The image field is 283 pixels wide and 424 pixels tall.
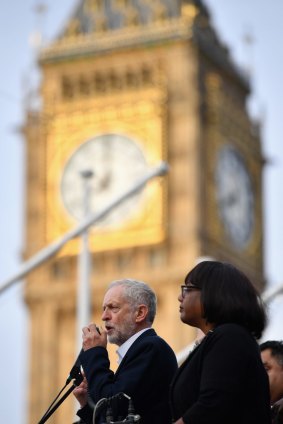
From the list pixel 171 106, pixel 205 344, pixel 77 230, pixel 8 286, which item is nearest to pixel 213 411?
pixel 205 344

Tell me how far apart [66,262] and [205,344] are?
46688 millimetres

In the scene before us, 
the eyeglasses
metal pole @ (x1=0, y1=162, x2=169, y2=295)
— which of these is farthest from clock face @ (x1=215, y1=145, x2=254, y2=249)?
the eyeglasses

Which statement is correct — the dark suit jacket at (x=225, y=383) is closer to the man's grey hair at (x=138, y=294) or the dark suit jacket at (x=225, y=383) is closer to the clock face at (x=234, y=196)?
the man's grey hair at (x=138, y=294)

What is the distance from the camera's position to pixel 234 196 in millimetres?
56000

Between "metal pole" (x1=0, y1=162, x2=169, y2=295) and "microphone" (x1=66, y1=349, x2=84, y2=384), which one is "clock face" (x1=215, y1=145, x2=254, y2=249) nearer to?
"metal pole" (x1=0, y1=162, x2=169, y2=295)

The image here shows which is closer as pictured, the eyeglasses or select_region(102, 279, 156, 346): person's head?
the eyeglasses

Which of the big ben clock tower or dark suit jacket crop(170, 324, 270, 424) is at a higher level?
the big ben clock tower

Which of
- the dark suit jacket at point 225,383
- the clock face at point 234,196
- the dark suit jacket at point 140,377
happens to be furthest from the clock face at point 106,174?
the dark suit jacket at point 225,383

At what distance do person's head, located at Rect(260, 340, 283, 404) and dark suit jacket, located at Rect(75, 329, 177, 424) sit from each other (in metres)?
1.12

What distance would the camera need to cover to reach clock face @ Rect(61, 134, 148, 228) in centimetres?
5338

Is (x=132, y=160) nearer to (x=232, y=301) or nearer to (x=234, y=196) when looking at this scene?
(x=234, y=196)

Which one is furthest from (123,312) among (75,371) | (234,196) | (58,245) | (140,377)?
(234,196)

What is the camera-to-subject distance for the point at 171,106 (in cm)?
5406

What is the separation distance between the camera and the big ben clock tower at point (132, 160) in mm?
53344
